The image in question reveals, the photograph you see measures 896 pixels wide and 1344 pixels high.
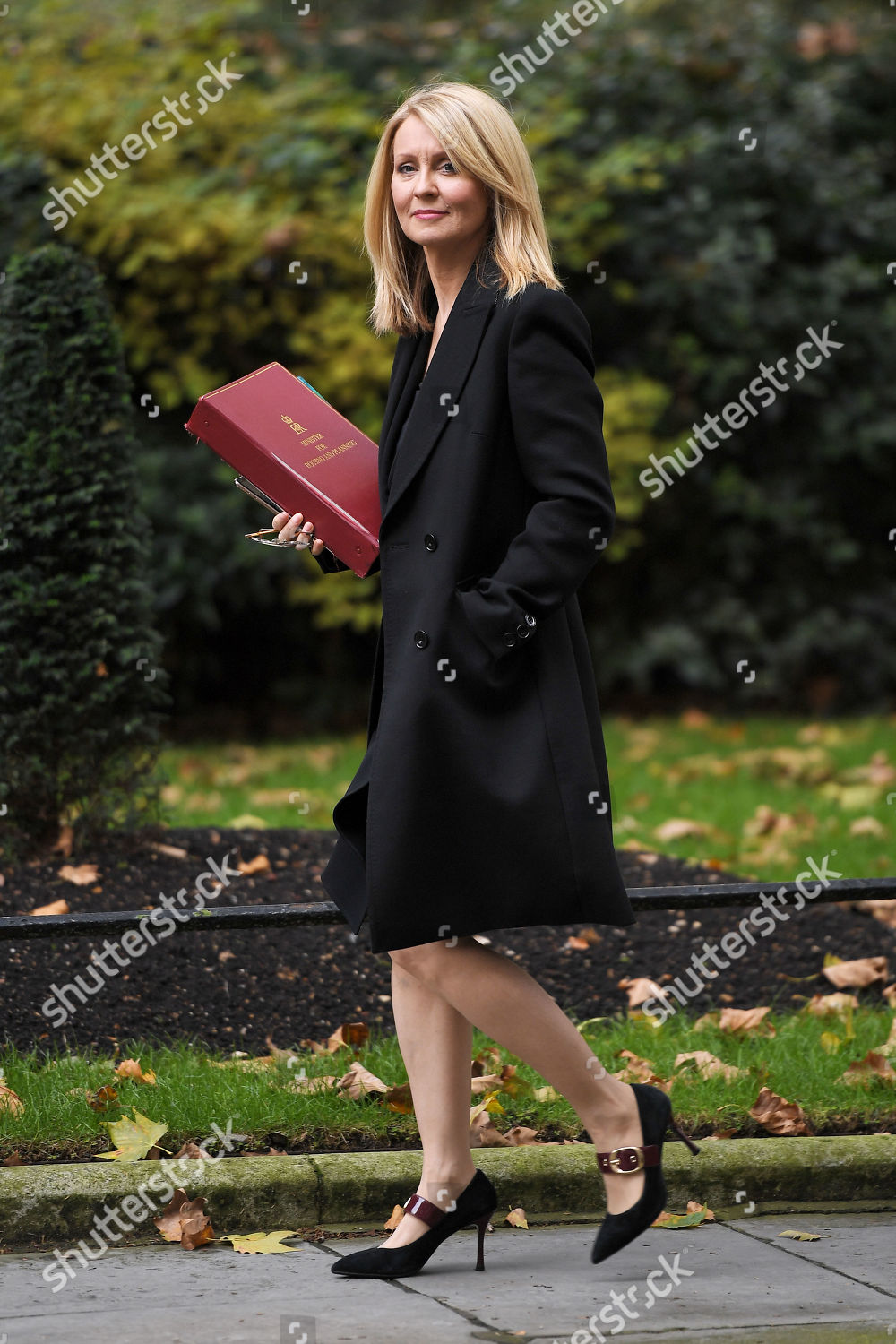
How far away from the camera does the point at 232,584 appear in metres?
9.29

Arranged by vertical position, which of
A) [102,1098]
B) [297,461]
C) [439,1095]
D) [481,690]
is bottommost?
[102,1098]

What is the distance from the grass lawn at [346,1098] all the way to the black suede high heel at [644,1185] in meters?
0.72

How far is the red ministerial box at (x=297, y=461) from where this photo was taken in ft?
10.2

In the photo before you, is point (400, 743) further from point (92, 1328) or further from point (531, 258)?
point (92, 1328)

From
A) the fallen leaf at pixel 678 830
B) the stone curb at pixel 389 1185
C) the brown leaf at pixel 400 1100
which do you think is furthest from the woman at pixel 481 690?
the fallen leaf at pixel 678 830

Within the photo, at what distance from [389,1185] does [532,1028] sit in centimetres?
71

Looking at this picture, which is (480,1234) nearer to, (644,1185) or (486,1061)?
(644,1185)

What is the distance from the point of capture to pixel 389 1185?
3.45 m

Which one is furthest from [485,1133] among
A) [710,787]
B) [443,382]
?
[710,787]

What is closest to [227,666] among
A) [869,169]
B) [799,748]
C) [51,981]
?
[799,748]

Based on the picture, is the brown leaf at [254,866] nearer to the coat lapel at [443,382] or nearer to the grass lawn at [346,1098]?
the grass lawn at [346,1098]

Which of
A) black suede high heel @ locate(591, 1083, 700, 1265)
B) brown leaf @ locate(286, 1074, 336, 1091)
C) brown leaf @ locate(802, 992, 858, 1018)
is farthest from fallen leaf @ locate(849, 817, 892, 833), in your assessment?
black suede high heel @ locate(591, 1083, 700, 1265)

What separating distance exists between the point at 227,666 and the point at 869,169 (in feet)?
16.1

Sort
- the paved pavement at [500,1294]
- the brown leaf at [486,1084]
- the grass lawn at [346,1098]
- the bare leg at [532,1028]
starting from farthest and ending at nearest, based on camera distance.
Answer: the brown leaf at [486,1084]
the grass lawn at [346,1098]
the bare leg at [532,1028]
the paved pavement at [500,1294]
